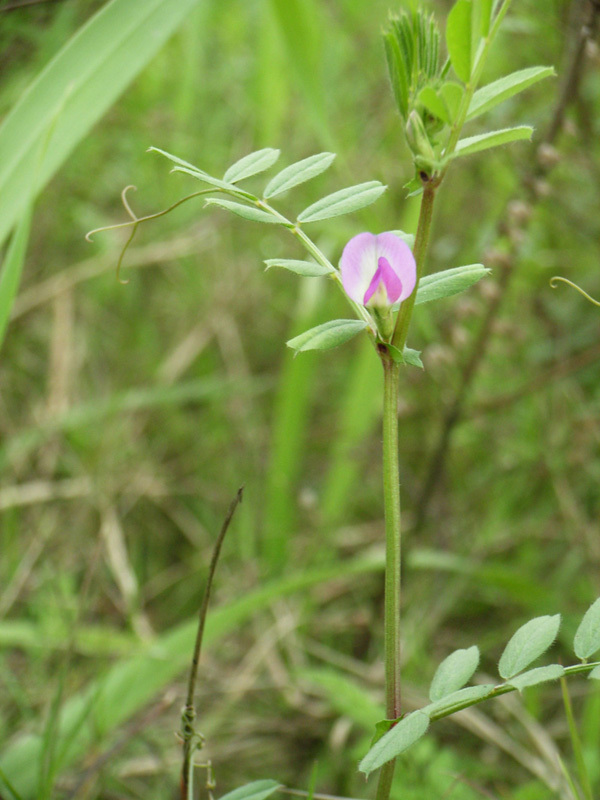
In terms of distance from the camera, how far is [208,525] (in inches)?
62.7

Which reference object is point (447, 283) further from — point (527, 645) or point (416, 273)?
point (527, 645)

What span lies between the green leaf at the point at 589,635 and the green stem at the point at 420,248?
0.20 meters

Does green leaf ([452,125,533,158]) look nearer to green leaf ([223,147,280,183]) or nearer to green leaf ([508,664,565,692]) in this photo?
green leaf ([223,147,280,183])

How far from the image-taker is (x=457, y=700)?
407 millimetres

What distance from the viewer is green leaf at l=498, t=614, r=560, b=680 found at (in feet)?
1.42

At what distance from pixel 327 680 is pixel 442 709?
2.01 feet

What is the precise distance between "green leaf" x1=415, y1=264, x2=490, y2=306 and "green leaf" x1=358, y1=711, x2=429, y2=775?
0.23 meters

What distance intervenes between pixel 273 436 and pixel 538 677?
1197mm

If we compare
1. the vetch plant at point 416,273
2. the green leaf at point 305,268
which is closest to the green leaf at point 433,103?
the vetch plant at point 416,273

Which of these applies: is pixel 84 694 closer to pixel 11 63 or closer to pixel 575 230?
pixel 11 63

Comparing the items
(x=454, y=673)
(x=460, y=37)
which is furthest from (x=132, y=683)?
(x=460, y=37)

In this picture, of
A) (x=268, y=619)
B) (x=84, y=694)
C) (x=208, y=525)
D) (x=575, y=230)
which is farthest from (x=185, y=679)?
(x=575, y=230)

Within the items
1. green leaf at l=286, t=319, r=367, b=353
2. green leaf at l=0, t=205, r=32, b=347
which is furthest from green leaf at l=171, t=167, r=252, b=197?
green leaf at l=0, t=205, r=32, b=347

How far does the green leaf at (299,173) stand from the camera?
0.49 meters
